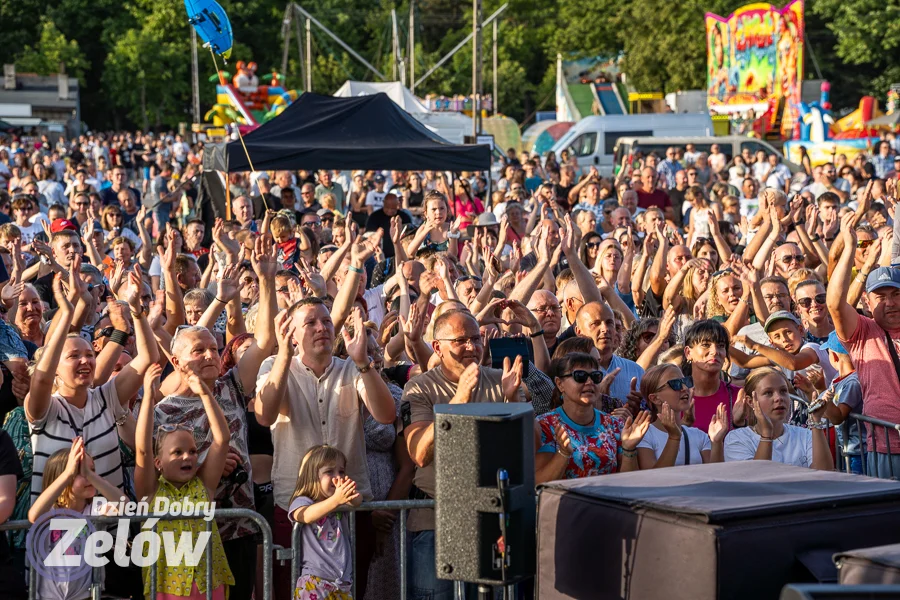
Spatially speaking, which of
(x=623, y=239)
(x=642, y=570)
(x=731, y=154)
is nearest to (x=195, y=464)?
(x=642, y=570)

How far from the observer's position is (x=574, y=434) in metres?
5.24

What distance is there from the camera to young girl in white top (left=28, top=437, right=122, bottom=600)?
4.84m

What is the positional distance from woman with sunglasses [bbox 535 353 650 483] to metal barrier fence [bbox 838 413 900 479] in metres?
1.44

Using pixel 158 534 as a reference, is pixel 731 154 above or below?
above

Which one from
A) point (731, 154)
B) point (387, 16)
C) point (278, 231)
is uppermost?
point (387, 16)

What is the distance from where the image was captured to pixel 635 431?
5027 millimetres

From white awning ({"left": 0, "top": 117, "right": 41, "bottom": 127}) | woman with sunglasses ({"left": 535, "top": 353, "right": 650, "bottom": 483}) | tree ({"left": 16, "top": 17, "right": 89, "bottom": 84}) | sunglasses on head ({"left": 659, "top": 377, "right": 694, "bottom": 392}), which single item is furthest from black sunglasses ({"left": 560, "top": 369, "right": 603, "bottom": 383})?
tree ({"left": 16, "top": 17, "right": 89, "bottom": 84})

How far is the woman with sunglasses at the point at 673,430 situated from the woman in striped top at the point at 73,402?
226 cm

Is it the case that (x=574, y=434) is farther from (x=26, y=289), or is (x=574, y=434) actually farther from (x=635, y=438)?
(x=26, y=289)

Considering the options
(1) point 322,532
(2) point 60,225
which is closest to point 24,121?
(2) point 60,225

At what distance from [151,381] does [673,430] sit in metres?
2.21

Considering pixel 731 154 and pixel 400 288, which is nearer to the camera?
pixel 400 288

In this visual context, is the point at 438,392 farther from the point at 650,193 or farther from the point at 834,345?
the point at 650,193

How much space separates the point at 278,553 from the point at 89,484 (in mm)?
806
